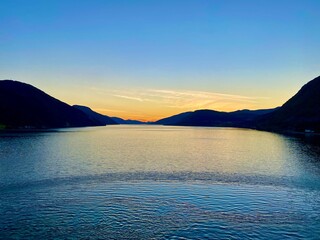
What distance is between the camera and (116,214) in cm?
3634

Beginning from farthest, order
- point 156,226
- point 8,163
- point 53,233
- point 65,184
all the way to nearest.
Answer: point 8,163 → point 65,184 → point 156,226 → point 53,233

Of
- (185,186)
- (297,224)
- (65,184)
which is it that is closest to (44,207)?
(65,184)

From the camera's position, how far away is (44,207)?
39.0 metres

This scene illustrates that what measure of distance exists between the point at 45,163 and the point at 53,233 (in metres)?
49.9

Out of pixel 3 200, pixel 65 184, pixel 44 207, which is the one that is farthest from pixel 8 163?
pixel 44 207

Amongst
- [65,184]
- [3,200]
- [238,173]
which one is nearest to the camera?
[3,200]

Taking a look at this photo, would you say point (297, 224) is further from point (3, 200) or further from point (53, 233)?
point (3, 200)

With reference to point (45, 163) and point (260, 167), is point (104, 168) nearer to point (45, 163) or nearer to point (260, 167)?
point (45, 163)

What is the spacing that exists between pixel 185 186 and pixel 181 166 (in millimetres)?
24806

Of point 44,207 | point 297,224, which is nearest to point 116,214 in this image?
point 44,207

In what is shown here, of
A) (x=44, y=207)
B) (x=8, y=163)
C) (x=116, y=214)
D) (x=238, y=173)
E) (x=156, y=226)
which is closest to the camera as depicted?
(x=156, y=226)

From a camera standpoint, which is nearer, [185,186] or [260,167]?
[185,186]

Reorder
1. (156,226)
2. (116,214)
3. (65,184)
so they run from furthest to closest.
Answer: (65,184), (116,214), (156,226)

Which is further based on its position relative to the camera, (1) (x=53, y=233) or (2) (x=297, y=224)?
(2) (x=297, y=224)
